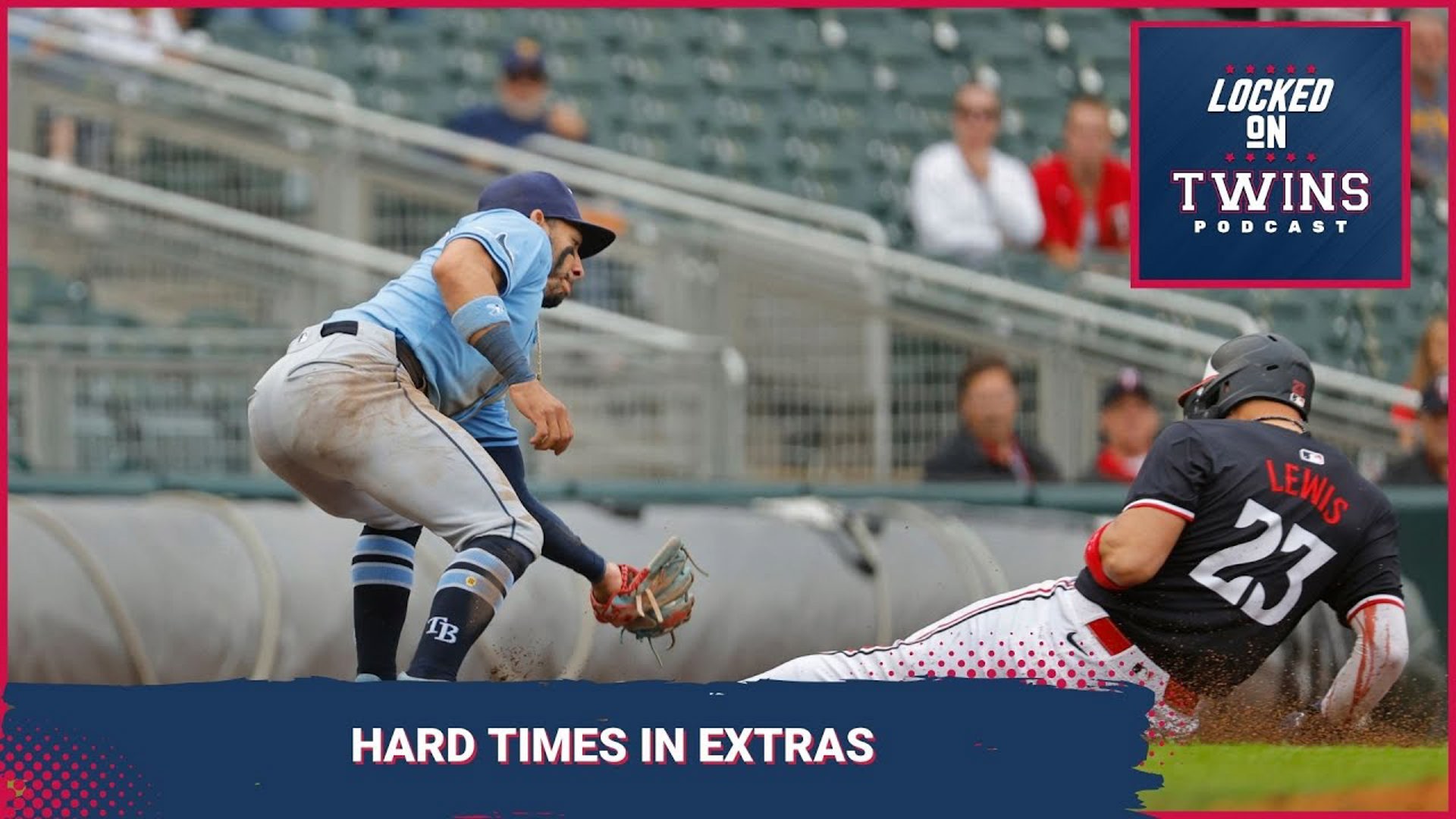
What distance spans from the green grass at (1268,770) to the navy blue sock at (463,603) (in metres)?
1.37

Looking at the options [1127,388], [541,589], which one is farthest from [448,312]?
[1127,388]

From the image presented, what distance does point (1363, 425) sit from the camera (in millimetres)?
9328

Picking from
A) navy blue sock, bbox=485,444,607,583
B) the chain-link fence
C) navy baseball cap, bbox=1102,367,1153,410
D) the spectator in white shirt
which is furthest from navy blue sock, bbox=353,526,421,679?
the spectator in white shirt

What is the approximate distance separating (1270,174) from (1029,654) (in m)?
1.54

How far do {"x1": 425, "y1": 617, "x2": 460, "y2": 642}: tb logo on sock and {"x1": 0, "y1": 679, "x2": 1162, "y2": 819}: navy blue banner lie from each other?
0.24m

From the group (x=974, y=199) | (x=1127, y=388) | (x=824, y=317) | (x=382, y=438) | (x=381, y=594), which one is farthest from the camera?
(x=974, y=199)

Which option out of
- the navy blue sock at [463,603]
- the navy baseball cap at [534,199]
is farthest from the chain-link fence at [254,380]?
the navy blue sock at [463,603]

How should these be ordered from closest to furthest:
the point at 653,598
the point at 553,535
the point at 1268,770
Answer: the point at 1268,770 < the point at 553,535 < the point at 653,598

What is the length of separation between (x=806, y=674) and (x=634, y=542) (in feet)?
8.18

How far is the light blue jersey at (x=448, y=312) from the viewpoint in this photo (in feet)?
15.1

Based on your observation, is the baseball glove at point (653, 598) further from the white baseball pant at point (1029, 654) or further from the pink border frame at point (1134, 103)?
the pink border frame at point (1134, 103)

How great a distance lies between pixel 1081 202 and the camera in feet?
33.6

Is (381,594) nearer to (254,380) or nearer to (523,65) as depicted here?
(254,380)

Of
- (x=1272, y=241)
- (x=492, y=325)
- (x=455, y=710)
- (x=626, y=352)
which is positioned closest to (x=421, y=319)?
(x=492, y=325)
